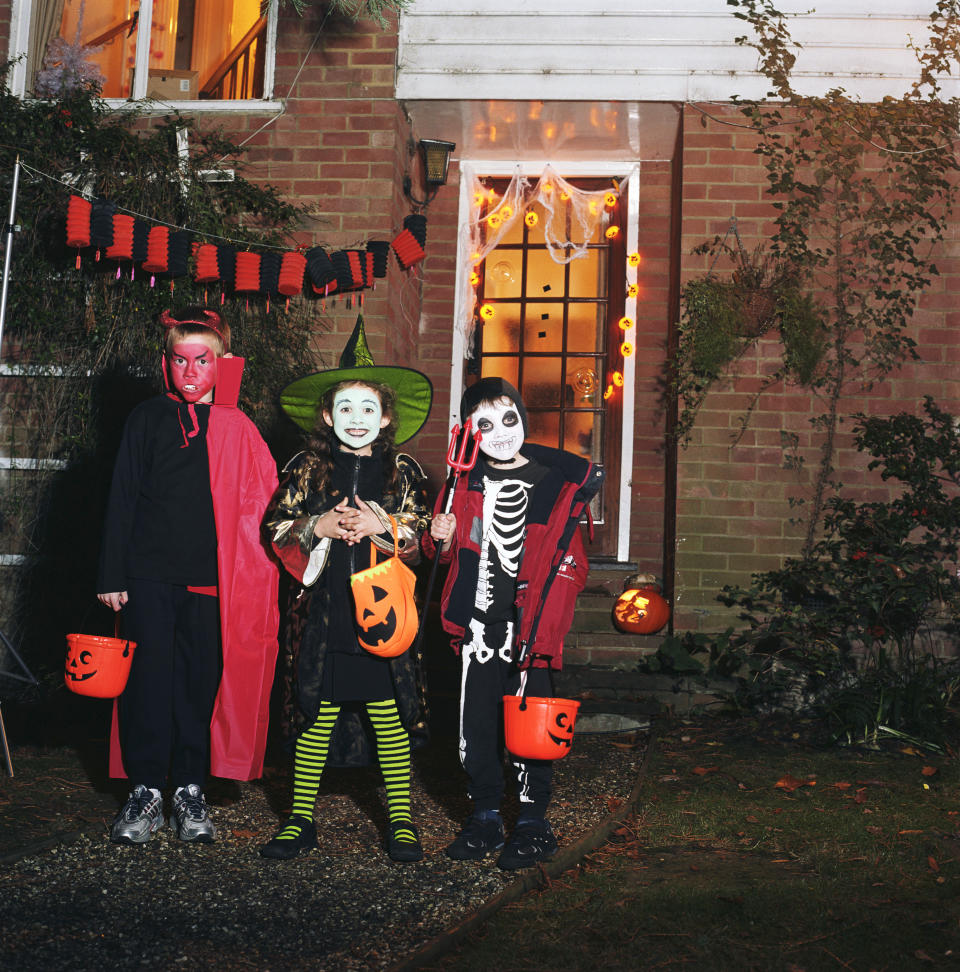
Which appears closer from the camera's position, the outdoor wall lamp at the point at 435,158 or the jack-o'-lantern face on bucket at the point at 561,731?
the jack-o'-lantern face on bucket at the point at 561,731

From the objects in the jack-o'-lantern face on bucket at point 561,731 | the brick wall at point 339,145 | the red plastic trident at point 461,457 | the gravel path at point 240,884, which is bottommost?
the gravel path at point 240,884

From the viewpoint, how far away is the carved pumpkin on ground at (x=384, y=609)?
3453 millimetres

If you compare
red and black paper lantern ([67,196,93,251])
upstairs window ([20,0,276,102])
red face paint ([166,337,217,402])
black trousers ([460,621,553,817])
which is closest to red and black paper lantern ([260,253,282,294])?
red and black paper lantern ([67,196,93,251])

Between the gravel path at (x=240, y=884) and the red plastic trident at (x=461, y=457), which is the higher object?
the red plastic trident at (x=461, y=457)

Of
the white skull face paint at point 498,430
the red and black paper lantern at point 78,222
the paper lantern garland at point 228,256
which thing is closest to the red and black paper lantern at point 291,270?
the paper lantern garland at point 228,256

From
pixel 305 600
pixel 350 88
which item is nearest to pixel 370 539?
pixel 305 600

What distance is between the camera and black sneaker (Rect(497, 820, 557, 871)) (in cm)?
345

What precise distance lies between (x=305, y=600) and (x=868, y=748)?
3071 mm

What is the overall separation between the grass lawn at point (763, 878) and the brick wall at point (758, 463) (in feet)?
5.08

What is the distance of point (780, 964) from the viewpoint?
2.81 meters

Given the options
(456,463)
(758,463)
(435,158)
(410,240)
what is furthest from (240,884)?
(435,158)

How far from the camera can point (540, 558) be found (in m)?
3.76

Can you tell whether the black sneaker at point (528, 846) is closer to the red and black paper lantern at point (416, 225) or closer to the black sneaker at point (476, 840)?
the black sneaker at point (476, 840)

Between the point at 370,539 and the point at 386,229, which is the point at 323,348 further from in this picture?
the point at 370,539
